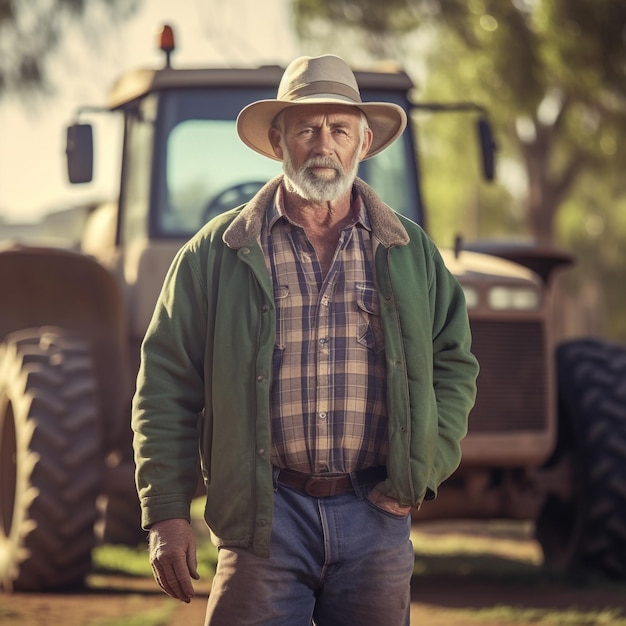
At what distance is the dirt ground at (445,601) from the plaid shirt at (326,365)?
2.65m

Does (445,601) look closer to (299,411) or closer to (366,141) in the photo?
(366,141)

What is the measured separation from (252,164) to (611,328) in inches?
1585

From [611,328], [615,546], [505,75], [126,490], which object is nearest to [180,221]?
[126,490]

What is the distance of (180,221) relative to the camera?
7.67 metres

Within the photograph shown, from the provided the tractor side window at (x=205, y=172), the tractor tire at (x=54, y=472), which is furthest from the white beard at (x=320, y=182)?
the tractor side window at (x=205, y=172)

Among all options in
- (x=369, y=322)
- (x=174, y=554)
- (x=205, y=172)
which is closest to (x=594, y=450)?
(x=205, y=172)

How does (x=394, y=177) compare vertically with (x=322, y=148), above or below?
below

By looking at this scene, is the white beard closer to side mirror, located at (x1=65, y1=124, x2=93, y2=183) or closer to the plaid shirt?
the plaid shirt

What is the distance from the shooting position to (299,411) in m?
3.62

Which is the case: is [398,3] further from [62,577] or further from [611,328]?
[611,328]

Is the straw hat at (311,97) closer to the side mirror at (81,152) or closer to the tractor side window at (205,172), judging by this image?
the tractor side window at (205,172)

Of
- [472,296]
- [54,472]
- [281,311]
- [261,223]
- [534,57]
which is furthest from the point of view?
[534,57]

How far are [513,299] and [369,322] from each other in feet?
12.8

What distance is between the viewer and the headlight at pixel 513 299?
7445 millimetres
